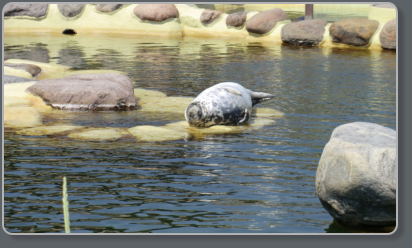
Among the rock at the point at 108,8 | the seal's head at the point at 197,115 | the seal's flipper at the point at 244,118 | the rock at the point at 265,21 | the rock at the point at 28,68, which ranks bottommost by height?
the seal's flipper at the point at 244,118

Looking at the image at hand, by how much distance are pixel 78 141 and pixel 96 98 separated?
209cm

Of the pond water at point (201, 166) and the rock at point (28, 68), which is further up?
the rock at point (28, 68)

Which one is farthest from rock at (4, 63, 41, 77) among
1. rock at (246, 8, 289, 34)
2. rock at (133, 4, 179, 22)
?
rock at (246, 8, 289, 34)

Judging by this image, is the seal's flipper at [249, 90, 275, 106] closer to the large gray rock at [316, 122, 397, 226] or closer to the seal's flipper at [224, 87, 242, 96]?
the seal's flipper at [224, 87, 242, 96]

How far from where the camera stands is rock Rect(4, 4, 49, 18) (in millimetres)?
19664

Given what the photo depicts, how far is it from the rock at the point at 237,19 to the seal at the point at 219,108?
11394 mm

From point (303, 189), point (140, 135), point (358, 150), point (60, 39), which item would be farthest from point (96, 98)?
point (60, 39)

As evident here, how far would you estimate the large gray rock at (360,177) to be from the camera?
358 cm

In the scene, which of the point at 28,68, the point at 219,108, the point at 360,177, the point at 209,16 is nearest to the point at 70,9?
the point at 209,16

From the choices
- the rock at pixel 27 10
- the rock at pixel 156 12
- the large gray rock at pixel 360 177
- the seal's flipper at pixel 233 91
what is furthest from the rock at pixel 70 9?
the large gray rock at pixel 360 177

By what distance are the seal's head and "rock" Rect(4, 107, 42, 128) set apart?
2.15m

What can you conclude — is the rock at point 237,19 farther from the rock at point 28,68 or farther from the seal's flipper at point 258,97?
the seal's flipper at point 258,97

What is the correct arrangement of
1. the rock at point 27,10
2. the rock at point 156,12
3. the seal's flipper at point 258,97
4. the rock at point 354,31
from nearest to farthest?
the seal's flipper at point 258,97 < the rock at point 354,31 < the rock at point 156,12 < the rock at point 27,10

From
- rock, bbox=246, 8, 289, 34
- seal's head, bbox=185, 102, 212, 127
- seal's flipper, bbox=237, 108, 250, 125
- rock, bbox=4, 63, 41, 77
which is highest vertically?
rock, bbox=246, 8, 289, 34
